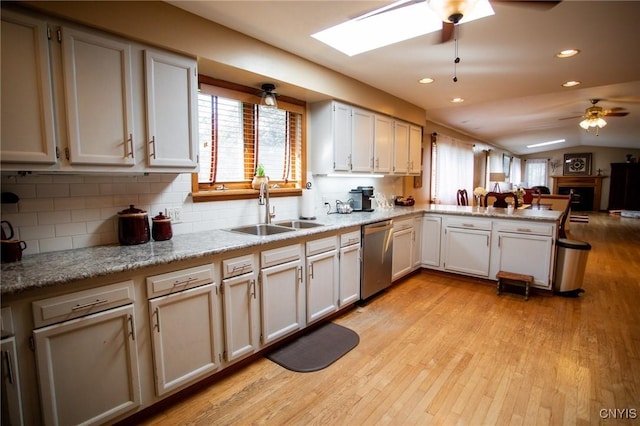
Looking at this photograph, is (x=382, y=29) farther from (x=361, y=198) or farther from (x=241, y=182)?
(x=361, y=198)

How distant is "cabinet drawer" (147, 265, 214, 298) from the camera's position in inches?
67.2

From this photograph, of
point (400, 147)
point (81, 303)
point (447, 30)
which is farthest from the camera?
point (400, 147)

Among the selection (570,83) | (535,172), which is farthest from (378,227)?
(535,172)

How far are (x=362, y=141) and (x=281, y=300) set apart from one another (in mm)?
2124

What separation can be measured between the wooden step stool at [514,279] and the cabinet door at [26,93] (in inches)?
160

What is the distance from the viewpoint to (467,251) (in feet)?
13.2

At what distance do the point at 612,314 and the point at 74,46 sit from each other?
4692 mm

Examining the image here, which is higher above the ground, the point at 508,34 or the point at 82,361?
the point at 508,34

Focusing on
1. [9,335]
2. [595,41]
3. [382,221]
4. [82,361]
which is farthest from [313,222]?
[595,41]

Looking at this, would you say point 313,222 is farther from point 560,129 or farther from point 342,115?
point 560,129

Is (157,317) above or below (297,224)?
below

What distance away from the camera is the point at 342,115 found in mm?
3408

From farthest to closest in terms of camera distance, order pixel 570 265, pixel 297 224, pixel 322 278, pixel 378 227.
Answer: pixel 570 265 < pixel 378 227 < pixel 297 224 < pixel 322 278
